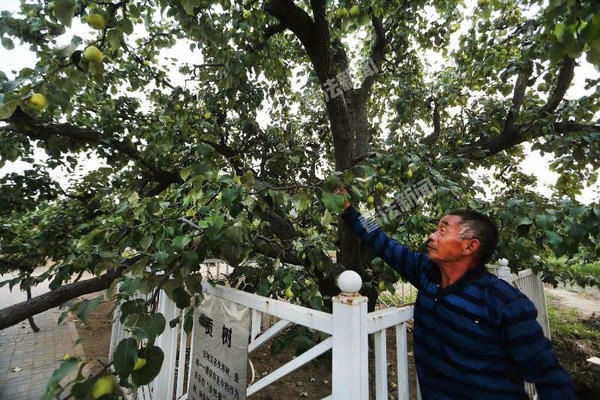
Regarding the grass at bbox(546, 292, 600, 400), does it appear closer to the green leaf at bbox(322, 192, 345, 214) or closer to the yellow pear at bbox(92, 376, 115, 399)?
the green leaf at bbox(322, 192, 345, 214)

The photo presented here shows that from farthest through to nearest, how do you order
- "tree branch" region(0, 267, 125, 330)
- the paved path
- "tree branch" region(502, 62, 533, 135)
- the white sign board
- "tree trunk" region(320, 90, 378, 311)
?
the paved path, "tree branch" region(502, 62, 533, 135), "tree trunk" region(320, 90, 378, 311), "tree branch" region(0, 267, 125, 330), the white sign board

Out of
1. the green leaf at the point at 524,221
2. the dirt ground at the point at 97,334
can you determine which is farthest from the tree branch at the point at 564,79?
the dirt ground at the point at 97,334

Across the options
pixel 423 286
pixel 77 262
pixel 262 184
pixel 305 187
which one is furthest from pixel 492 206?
pixel 77 262

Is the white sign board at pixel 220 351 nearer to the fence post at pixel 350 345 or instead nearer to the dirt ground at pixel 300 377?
the fence post at pixel 350 345

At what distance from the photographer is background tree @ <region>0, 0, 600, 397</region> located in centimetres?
131

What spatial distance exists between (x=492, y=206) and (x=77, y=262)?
2.64 meters

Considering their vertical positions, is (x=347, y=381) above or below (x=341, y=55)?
below

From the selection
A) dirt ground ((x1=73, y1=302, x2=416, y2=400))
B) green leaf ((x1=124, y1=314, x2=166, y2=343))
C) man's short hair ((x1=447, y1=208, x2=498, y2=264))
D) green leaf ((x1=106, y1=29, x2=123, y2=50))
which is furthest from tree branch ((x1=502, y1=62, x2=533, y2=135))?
green leaf ((x1=124, y1=314, x2=166, y2=343))

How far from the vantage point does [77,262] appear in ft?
5.89

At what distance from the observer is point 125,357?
94cm

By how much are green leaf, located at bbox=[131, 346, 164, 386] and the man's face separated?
1.22 metres

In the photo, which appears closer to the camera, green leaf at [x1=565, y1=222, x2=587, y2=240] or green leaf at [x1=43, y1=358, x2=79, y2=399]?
green leaf at [x1=43, y1=358, x2=79, y2=399]

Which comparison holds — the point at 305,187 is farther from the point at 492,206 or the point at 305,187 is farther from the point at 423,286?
the point at 492,206

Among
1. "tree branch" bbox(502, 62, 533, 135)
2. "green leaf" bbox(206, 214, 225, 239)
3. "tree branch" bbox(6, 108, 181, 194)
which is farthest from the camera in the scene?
"tree branch" bbox(502, 62, 533, 135)
